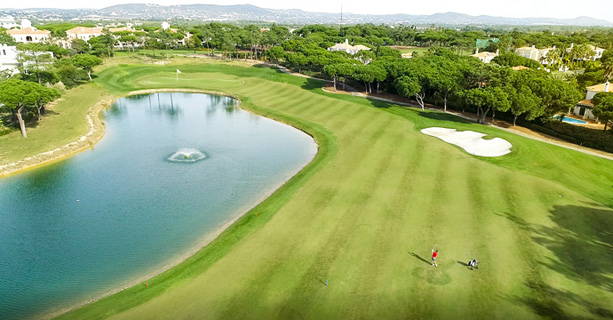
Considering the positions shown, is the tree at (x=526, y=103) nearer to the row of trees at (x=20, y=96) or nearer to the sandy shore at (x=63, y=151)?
the sandy shore at (x=63, y=151)

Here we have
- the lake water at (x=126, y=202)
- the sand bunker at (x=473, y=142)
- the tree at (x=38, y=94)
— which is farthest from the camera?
the tree at (x=38, y=94)

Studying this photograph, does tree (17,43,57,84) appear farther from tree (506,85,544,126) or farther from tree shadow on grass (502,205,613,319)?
tree (506,85,544,126)

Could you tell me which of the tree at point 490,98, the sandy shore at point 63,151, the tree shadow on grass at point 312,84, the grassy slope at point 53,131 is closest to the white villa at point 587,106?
the tree at point 490,98

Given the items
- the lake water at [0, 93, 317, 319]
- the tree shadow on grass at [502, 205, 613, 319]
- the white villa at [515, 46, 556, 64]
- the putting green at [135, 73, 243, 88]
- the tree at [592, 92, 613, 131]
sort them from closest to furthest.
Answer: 1. the tree shadow on grass at [502, 205, 613, 319]
2. the lake water at [0, 93, 317, 319]
3. the tree at [592, 92, 613, 131]
4. the putting green at [135, 73, 243, 88]
5. the white villa at [515, 46, 556, 64]

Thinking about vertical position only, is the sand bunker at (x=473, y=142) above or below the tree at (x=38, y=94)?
below

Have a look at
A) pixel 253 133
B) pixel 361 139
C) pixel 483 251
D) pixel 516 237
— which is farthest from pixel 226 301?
pixel 253 133

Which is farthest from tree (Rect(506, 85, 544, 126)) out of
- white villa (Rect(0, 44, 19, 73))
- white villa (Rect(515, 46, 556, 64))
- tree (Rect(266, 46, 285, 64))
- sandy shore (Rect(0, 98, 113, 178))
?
white villa (Rect(515, 46, 556, 64))
